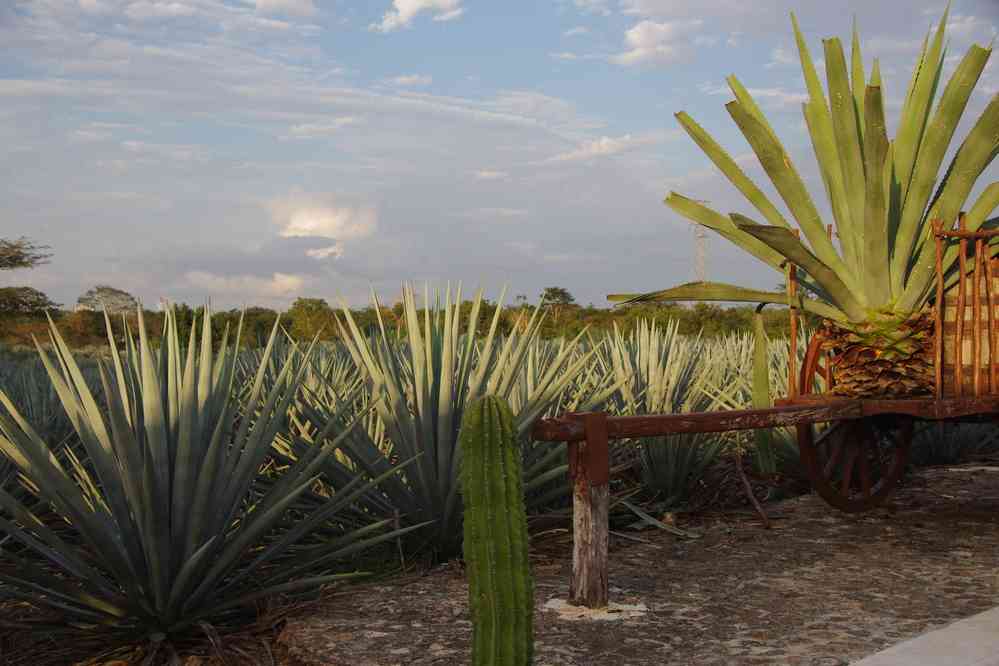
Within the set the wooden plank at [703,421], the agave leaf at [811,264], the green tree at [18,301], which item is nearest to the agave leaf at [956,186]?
the agave leaf at [811,264]

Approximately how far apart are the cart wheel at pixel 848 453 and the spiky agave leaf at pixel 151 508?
2548 millimetres

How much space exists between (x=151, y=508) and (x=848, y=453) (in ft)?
12.2

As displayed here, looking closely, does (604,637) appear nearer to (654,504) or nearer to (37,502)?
(654,504)

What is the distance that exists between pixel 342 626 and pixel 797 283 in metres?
3.06

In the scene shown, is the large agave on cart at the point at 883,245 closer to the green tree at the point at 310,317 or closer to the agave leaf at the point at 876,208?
the agave leaf at the point at 876,208

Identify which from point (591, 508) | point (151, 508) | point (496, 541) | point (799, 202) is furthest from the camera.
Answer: point (799, 202)

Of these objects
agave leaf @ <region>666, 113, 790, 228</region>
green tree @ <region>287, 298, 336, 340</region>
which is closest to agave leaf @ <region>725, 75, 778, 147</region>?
agave leaf @ <region>666, 113, 790, 228</region>

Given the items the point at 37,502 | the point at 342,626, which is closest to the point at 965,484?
the point at 342,626

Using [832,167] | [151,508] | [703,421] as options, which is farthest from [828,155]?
[151,508]

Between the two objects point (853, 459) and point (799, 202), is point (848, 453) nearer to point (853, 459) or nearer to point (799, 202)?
point (853, 459)

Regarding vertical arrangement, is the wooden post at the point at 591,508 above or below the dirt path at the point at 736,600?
above

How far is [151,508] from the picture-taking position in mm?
3541

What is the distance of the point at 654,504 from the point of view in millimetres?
5879

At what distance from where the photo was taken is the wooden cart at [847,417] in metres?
3.71
